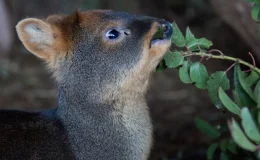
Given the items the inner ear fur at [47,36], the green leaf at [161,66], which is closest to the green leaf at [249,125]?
the green leaf at [161,66]

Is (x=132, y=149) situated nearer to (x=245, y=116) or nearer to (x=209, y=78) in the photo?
(x=209, y=78)

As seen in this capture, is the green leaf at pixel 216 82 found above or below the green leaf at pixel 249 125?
below

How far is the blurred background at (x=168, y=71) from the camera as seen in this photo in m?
6.13

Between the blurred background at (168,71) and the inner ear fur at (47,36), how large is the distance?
0.97 m

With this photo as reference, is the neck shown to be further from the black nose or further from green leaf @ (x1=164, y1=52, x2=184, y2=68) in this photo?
the black nose

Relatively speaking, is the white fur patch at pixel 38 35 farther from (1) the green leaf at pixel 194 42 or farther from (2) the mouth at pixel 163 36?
(1) the green leaf at pixel 194 42

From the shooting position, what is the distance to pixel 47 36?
14.5ft

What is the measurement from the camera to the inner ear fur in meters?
4.40

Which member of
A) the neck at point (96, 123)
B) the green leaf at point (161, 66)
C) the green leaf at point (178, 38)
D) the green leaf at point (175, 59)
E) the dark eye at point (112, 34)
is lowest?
the neck at point (96, 123)

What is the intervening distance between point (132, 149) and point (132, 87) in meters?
0.45

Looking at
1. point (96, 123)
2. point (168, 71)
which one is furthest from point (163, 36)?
point (168, 71)

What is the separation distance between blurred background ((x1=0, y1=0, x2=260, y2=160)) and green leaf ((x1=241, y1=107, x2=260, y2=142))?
2.80m

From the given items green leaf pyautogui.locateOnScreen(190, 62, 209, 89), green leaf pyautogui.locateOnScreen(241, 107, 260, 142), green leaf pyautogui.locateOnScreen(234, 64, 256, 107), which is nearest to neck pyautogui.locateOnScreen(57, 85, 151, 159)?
green leaf pyautogui.locateOnScreen(190, 62, 209, 89)

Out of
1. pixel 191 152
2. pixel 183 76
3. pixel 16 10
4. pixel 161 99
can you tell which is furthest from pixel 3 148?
pixel 16 10
